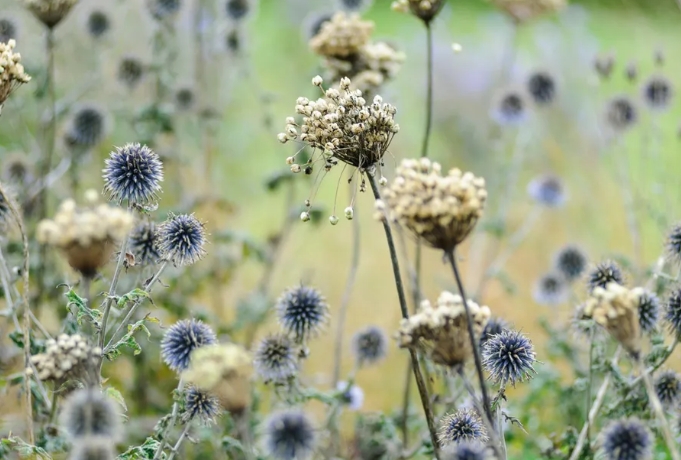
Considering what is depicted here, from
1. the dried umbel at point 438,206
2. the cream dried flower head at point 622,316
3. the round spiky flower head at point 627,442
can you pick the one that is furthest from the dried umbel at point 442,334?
the round spiky flower head at point 627,442

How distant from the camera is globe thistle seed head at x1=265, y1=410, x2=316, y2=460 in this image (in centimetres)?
144

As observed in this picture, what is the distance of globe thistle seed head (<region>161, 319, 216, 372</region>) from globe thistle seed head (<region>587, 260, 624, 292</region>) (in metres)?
1.05

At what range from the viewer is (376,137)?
5.37 feet

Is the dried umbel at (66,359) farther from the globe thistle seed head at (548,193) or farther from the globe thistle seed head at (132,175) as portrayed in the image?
the globe thistle seed head at (548,193)

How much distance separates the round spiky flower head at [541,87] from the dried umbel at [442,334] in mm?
2924

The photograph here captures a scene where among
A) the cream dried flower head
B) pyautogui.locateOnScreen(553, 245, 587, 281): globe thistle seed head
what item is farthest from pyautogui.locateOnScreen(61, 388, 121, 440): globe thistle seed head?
pyautogui.locateOnScreen(553, 245, 587, 281): globe thistle seed head

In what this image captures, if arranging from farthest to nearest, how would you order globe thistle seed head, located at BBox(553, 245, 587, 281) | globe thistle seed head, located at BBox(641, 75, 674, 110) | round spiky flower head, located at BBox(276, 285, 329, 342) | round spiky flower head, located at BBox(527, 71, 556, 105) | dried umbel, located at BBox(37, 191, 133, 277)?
round spiky flower head, located at BBox(527, 71, 556, 105) < globe thistle seed head, located at BBox(641, 75, 674, 110) < globe thistle seed head, located at BBox(553, 245, 587, 281) < round spiky flower head, located at BBox(276, 285, 329, 342) < dried umbel, located at BBox(37, 191, 133, 277)

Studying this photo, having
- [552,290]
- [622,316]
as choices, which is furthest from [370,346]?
[622,316]

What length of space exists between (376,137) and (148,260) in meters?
0.85

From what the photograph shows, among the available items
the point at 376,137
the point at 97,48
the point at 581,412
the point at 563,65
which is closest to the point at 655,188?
the point at 581,412

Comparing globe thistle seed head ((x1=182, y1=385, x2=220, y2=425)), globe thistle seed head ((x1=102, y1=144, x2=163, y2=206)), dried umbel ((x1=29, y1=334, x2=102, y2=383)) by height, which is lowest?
dried umbel ((x1=29, y1=334, x2=102, y2=383))

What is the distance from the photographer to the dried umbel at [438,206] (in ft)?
4.26

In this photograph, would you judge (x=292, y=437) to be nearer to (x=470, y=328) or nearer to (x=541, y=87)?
(x=470, y=328)

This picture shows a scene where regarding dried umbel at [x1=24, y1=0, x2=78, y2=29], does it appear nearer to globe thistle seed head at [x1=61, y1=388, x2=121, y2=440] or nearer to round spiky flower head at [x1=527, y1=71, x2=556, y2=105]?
globe thistle seed head at [x1=61, y1=388, x2=121, y2=440]
